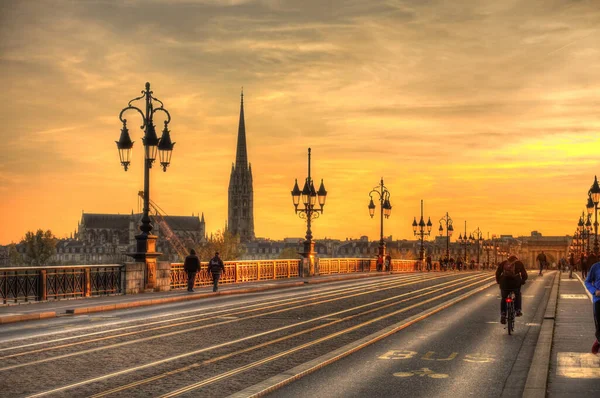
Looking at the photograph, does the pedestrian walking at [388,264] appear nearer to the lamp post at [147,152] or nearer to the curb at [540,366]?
the lamp post at [147,152]

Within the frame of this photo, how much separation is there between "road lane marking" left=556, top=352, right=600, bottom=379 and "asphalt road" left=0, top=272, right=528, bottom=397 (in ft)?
2.38

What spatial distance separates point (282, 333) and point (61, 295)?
11081mm

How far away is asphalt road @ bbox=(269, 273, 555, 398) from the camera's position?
988 centimetres

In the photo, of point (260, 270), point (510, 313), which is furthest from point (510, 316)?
point (260, 270)

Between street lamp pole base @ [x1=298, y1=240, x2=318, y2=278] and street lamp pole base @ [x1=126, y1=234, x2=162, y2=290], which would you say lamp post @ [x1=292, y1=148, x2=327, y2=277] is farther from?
street lamp pole base @ [x1=126, y1=234, x2=162, y2=290]

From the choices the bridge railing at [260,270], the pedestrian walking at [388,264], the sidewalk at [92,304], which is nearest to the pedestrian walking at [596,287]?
the sidewalk at [92,304]

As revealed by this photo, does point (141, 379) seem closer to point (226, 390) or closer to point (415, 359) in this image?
point (226, 390)

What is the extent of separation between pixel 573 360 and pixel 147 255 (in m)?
19.0

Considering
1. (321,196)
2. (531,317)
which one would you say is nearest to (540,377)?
(531,317)

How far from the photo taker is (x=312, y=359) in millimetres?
12422

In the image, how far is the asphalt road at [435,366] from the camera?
9883 mm

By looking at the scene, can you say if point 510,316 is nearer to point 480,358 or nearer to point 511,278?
point 511,278

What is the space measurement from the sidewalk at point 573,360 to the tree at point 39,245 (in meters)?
151

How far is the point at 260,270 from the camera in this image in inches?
1604
